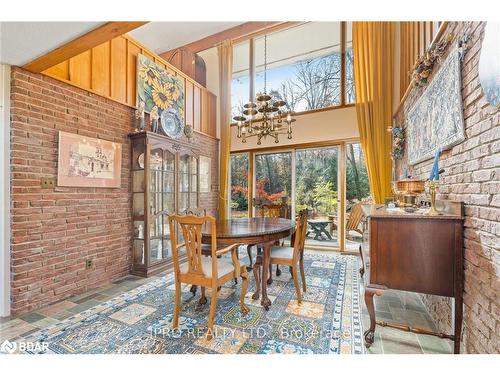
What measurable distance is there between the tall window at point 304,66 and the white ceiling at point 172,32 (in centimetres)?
70

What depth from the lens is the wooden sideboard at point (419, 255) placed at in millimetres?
1494

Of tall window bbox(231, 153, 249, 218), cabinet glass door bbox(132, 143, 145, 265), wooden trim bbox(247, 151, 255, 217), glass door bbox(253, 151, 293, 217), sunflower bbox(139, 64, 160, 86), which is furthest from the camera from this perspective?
tall window bbox(231, 153, 249, 218)

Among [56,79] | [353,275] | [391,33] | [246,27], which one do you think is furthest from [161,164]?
[391,33]

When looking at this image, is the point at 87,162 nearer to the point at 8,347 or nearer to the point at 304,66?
the point at 8,347

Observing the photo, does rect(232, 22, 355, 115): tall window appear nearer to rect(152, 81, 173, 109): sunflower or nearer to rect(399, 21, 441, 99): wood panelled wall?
rect(399, 21, 441, 99): wood panelled wall

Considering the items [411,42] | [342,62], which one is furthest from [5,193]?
[342,62]

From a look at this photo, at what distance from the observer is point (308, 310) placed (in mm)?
2184

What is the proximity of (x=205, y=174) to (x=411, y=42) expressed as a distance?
3936mm

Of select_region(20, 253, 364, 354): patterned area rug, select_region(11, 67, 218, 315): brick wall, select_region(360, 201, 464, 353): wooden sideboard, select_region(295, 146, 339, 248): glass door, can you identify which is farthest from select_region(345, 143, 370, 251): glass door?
select_region(11, 67, 218, 315): brick wall

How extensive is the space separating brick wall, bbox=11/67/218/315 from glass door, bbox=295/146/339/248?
10.6 feet

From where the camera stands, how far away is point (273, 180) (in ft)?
16.3

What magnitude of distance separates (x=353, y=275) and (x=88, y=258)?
11.0 ft

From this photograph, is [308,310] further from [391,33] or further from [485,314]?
[391,33]

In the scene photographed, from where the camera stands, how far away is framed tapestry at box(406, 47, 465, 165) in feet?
4.97
